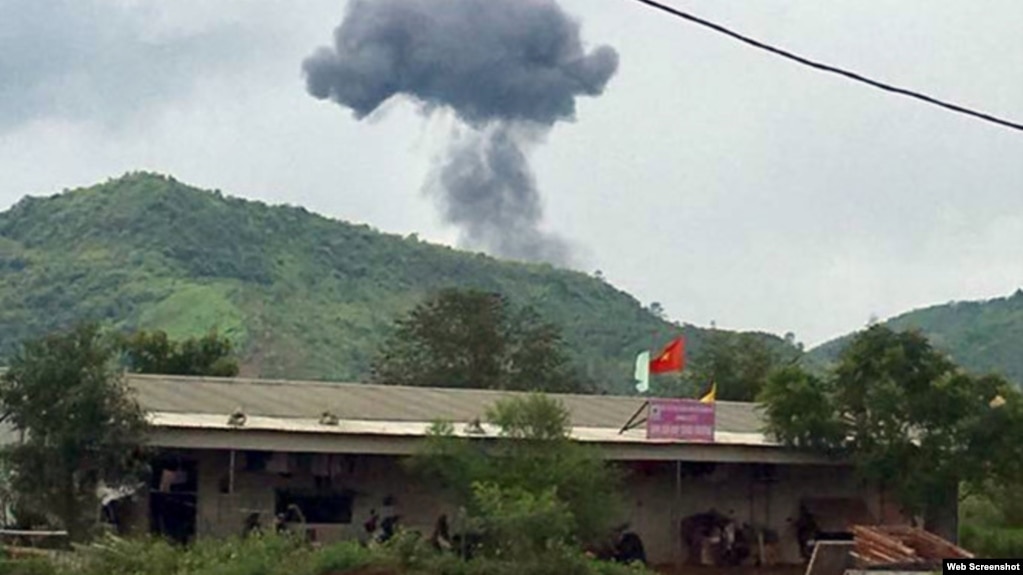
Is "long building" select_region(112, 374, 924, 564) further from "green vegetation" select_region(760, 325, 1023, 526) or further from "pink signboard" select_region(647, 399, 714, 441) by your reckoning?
"green vegetation" select_region(760, 325, 1023, 526)

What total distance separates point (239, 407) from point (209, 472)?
2.13 m

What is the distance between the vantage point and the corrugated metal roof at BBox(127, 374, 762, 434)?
3203 cm

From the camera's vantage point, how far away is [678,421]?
107 feet

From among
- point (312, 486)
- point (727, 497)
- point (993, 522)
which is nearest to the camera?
point (312, 486)

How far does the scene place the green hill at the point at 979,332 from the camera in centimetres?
11431

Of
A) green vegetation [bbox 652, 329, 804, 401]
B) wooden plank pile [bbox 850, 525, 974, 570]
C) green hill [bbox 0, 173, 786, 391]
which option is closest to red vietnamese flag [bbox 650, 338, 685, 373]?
wooden plank pile [bbox 850, 525, 974, 570]

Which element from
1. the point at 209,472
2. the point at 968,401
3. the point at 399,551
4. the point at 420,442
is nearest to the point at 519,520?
the point at 399,551

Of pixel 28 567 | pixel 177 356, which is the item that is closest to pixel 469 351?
pixel 177 356

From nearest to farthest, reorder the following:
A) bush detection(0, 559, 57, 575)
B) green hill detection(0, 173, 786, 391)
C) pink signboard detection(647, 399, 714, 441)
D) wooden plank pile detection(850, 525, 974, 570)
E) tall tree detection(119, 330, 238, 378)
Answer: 1. bush detection(0, 559, 57, 575)
2. wooden plank pile detection(850, 525, 974, 570)
3. pink signboard detection(647, 399, 714, 441)
4. tall tree detection(119, 330, 238, 378)
5. green hill detection(0, 173, 786, 391)

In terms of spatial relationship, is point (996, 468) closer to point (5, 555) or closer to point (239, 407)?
point (239, 407)

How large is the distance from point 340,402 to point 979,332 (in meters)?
101

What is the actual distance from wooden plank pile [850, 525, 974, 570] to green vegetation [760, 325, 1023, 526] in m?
5.65

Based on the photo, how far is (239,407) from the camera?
105 feet

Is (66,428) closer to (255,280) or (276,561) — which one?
(276,561)
